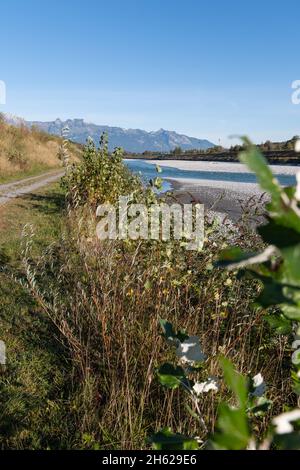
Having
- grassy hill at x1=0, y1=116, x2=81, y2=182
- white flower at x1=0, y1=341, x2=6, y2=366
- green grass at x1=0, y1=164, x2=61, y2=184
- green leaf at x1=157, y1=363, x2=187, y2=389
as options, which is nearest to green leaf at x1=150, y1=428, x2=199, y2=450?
green leaf at x1=157, y1=363, x2=187, y2=389

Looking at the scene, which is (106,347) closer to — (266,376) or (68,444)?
(68,444)

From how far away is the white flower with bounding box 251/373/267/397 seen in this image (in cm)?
Result: 135

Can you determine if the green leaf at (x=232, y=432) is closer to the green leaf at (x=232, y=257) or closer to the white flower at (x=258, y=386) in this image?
the green leaf at (x=232, y=257)

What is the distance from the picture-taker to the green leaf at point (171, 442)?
0.98 meters

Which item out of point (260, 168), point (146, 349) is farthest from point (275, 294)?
point (146, 349)

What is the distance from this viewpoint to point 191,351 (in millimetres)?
1256

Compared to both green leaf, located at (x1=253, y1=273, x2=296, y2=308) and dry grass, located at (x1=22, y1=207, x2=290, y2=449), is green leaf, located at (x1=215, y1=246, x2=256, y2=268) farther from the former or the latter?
dry grass, located at (x1=22, y1=207, x2=290, y2=449)

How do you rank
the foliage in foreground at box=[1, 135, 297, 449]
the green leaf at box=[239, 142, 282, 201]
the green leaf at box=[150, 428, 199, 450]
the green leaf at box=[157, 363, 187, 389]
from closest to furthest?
1. the green leaf at box=[239, 142, 282, 201]
2. the green leaf at box=[150, 428, 199, 450]
3. the green leaf at box=[157, 363, 187, 389]
4. the foliage in foreground at box=[1, 135, 297, 449]

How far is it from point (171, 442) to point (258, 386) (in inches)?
20.1

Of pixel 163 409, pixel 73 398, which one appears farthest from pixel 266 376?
pixel 73 398

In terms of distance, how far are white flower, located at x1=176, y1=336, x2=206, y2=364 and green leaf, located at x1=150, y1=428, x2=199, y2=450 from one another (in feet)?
0.90

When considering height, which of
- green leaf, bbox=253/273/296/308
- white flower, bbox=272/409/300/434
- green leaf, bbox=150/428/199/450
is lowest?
green leaf, bbox=150/428/199/450

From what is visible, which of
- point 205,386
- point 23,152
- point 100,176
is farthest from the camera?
point 23,152

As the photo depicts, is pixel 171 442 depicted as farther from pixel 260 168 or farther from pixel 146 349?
pixel 146 349
